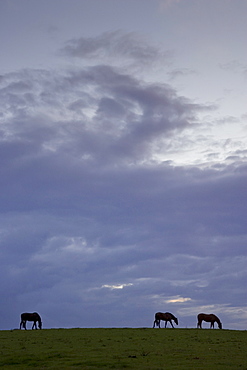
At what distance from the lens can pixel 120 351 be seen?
33094 mm

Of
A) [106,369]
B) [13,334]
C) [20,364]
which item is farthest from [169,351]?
[13,334]

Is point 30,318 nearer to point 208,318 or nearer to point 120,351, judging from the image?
point 208,318

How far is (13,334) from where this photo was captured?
47156 mm

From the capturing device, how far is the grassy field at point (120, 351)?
27.9 metres

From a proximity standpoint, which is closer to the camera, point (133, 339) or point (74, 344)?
point (74, 344)

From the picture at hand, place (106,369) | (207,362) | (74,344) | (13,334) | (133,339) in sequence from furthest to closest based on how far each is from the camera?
(13,334) → (133,339) → (74,344) → (207,362) → (106,369)

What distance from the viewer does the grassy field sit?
2791 centimetres

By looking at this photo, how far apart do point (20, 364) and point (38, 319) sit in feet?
105

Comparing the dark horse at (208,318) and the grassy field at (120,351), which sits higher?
the dark horse at (208,318)

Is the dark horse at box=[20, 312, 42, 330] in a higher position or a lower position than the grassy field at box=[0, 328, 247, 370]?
higher

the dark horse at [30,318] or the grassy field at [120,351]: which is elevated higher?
the dark horse at [30,318]

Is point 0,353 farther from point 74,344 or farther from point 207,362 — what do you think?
point 207,362

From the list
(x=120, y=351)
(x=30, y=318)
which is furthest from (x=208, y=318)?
(x=120, y=351)

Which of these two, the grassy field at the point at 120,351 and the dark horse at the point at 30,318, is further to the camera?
the dark horse at the point at 30,318
